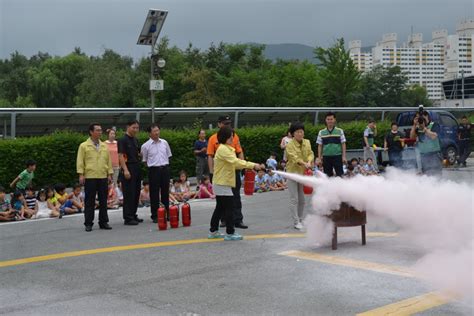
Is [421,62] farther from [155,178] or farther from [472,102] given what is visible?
[155,178]

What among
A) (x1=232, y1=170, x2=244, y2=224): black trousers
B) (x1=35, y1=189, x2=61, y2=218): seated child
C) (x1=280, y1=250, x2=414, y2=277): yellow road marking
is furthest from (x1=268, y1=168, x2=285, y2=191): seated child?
(x1=280, y1=250, x2=414, y2=277): yellow road marking

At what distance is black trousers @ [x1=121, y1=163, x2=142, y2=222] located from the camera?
11.1 metres

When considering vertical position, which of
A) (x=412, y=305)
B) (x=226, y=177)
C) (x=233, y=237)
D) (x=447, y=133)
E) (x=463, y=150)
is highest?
(x=447, y=133)

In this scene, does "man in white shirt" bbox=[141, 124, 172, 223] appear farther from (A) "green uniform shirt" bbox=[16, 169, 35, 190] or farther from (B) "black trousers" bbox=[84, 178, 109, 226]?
(A) "green uniform shirt" bbox=[16, 169, 35, 190]

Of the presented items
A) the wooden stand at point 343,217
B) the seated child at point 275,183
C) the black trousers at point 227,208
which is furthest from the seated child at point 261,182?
the wooden stand at point 343,217

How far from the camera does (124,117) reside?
2222cm

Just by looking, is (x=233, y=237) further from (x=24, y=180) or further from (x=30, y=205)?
(x=24, y=180)

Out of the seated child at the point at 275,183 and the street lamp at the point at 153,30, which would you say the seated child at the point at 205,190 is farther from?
the street lamp at the point at 153,30

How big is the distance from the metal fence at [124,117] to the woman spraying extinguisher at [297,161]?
38.8 ft

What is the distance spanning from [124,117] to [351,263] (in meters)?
16.5

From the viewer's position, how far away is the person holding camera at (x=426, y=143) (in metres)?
11.3

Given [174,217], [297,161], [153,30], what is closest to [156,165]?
[174,217]

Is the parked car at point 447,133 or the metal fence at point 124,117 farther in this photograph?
the parked car at point 447,133

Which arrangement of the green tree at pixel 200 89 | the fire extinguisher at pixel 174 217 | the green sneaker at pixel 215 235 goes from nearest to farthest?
the green sneaker at pixel 215 235 < the fire extinguisher at pixel 174 217 < the green tree at pixel 200 89
